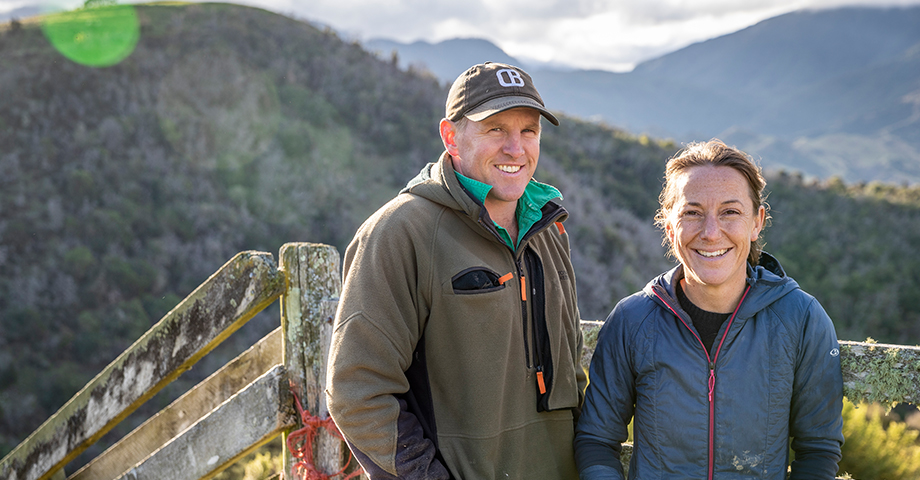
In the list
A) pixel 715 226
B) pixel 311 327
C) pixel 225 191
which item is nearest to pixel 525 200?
pixel 715 226

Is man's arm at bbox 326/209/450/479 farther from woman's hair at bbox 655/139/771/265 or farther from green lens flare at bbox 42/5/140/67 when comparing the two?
green lens flare at bbox 42/5/140/67

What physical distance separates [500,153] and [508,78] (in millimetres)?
278

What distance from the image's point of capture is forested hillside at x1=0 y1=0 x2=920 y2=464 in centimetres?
1039

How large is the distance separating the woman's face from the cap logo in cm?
71

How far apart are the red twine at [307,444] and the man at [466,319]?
42cm

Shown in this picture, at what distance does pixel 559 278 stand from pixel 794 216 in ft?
63.8

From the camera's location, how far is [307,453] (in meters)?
2.31

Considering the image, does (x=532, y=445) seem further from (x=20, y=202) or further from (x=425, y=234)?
(x=20, y=202)

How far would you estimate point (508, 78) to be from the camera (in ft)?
6.88

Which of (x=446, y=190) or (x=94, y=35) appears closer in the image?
(x=446, y=190)

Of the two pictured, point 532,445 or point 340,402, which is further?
point 532,445

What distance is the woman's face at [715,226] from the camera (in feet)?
→ 6.63

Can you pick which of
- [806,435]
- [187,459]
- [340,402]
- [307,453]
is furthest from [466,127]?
[187,459]

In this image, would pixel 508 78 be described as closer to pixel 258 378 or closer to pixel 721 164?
pixel 721 164
